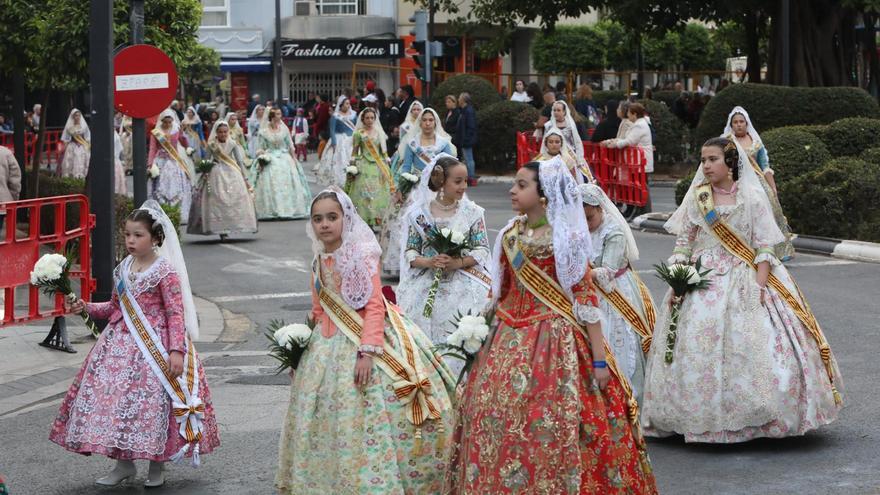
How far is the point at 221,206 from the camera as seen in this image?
65.5 feet

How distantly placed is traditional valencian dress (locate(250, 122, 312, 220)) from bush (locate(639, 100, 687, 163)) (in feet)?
24.7

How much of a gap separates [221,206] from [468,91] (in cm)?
1289

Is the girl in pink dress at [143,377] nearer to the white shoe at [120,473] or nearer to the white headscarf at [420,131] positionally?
the white shoe at [120,473]

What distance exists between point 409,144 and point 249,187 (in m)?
5.12

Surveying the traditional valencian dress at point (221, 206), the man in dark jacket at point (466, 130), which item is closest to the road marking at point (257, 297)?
the traditional valencian dress at point (221, 206)

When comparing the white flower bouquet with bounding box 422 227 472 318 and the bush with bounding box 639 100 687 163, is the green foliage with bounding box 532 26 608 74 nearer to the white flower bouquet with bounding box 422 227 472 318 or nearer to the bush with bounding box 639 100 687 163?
the bush with bounding box 639 100 687 163

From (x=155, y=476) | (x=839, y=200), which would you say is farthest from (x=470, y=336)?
(x=839, y=200)

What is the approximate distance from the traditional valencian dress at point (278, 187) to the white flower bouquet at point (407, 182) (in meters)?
8.63

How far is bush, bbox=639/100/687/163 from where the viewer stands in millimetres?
27844

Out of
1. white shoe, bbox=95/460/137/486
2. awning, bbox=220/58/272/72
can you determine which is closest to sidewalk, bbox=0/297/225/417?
white shoe, bbox=95/460/137/486

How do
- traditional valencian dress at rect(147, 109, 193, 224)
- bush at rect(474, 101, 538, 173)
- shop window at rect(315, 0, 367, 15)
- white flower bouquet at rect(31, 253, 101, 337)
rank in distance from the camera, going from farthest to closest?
shop window at rect(315, 0, 367, 15), bush at rect(474, 101, 538, 173), traditional valencian dress at rect(147, 109, 193, 224), white flower bouquet at rect(31, 253, 101, 337)

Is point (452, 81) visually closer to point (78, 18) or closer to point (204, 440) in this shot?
point (78, 18)

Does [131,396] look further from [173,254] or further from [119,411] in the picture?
[173,254]

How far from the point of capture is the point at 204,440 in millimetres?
7664
